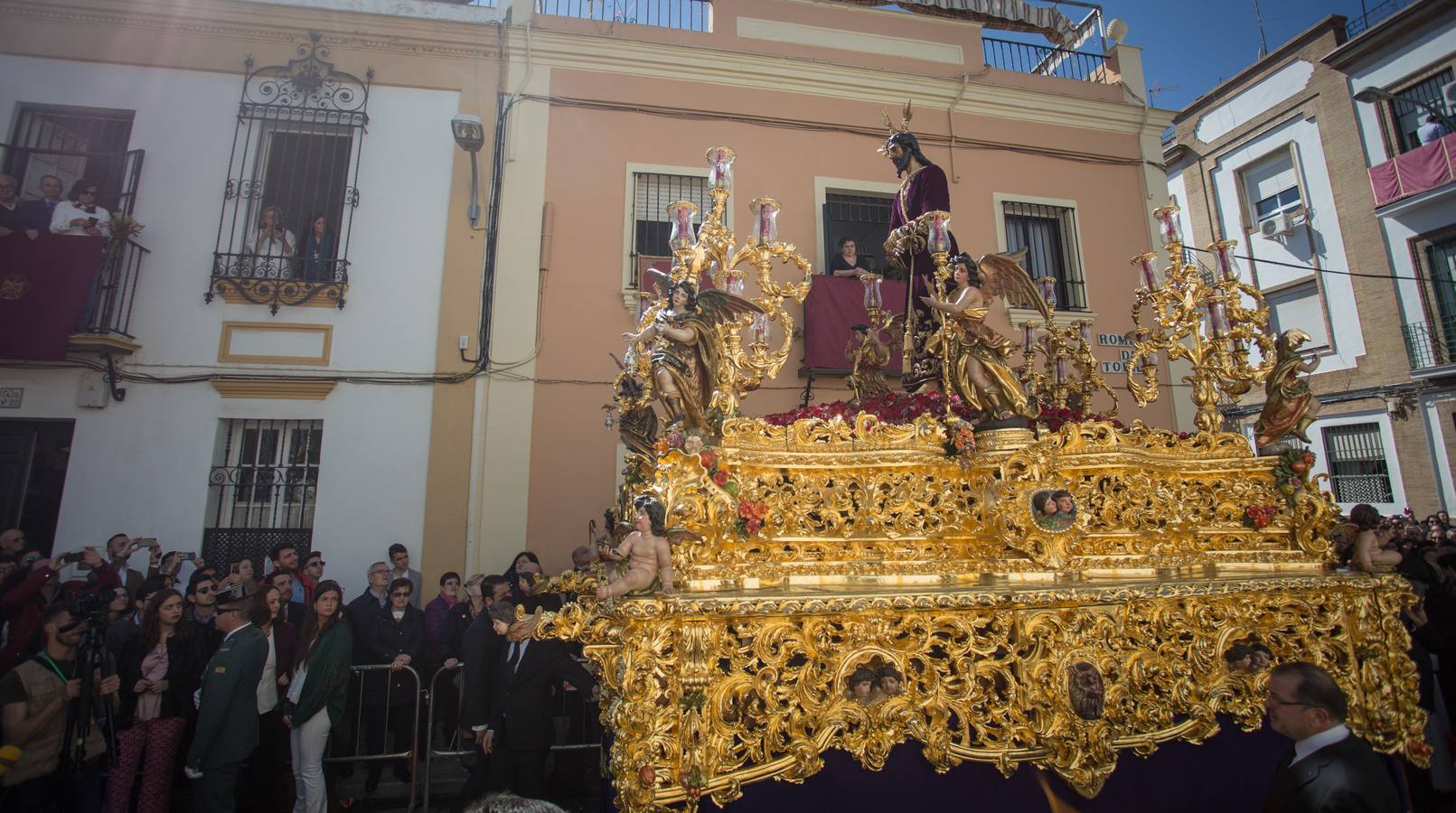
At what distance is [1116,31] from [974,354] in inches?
381

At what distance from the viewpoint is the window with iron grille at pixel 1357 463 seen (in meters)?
13.1

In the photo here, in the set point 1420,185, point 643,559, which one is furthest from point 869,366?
point 1420,185

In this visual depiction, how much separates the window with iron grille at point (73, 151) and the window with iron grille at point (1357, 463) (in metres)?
19.2

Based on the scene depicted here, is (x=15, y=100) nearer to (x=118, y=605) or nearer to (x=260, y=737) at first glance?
(x=118, y=605)

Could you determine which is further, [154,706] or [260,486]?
[260,486]

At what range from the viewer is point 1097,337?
31.7ft

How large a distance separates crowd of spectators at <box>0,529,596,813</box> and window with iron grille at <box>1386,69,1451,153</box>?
57.2 feet

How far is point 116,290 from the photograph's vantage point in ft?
24.9

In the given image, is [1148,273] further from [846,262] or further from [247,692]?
[247,692]

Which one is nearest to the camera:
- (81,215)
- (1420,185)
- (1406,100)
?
(81,215)

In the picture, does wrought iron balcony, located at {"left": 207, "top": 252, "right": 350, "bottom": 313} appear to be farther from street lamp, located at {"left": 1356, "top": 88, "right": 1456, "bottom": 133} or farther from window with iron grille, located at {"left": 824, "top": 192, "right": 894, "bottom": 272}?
street lamp, located at {"left": 1356, "top": 88, "right": 1456, "bottom": 133}

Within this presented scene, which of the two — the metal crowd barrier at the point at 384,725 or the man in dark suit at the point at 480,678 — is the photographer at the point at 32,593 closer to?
the metal crowd barrier at the point at 384,725

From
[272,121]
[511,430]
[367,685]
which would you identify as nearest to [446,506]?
[511,430]

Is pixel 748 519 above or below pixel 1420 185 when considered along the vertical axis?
below
